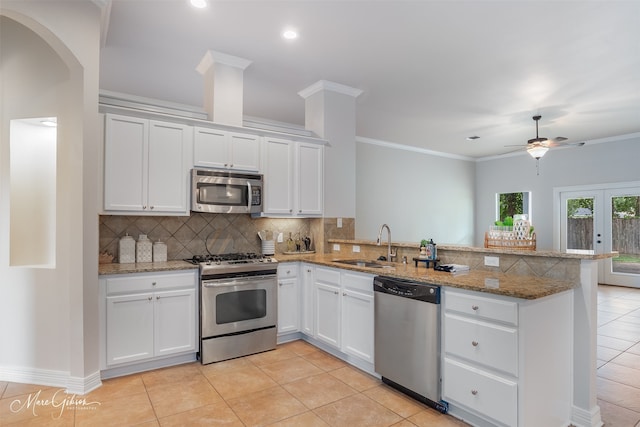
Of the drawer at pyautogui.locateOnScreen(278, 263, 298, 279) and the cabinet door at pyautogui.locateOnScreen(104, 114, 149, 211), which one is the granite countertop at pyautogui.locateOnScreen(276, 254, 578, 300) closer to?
the drawer at pyautogui.locateOnScreen(278, 263, 298, 279)

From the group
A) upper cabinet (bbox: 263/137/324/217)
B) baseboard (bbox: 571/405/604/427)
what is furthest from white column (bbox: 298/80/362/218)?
baseboard (bbox: 571/405/604/427)

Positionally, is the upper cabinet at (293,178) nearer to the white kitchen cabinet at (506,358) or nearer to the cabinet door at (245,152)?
the cabinet door at (245,152)

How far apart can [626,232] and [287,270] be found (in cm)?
716

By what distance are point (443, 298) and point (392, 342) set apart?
1.92ft

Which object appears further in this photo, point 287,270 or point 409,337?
point 287,270

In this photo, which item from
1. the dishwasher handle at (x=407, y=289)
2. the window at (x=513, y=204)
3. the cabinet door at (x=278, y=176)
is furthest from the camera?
the window at (x=513, y=204)

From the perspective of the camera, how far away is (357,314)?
313cm

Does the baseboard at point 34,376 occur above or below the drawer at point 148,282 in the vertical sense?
below

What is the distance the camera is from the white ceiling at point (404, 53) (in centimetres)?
293

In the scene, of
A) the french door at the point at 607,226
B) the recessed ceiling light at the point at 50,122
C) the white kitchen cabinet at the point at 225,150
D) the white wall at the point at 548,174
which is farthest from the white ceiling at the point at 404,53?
the french door at the point at 607,226

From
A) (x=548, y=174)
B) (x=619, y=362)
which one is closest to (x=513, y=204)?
(x=548, y=174)

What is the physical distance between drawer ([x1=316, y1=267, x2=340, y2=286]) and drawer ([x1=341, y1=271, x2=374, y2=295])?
0.09 m

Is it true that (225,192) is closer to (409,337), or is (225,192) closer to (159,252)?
(159,252)

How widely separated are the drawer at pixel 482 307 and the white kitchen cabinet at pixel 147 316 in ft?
7.31
